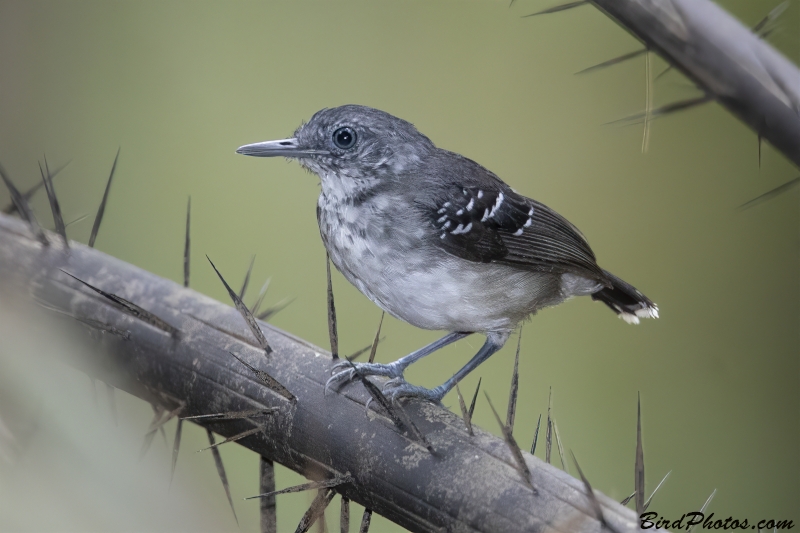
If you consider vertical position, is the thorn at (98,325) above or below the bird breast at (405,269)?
below

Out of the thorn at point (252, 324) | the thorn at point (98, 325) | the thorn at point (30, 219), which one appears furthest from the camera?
the thorn at point (30, 219)

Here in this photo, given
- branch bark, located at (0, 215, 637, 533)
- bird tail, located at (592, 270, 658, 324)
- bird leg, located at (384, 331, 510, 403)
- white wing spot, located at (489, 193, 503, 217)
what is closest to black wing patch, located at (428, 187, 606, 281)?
white wing spot, located at (489, 193, 503, 217)

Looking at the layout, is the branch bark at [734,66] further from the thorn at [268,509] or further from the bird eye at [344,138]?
the thorn at [268,509]

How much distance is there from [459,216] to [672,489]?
2.16 meters

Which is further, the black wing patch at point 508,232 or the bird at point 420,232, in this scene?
the black wing patch at point 508,232

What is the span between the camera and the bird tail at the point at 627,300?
2574mm

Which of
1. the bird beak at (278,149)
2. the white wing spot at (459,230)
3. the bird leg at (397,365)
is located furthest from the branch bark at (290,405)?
the white wing spot at (459,230)

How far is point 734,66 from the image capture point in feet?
2.98

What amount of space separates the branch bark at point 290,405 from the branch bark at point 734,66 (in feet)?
2.53

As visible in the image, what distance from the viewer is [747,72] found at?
2.98ft

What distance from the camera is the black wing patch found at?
2191 mm

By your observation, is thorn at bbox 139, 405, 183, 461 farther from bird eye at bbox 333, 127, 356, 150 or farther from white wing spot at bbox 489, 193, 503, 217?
white wing spot at bbox 489, 193, 503, 217

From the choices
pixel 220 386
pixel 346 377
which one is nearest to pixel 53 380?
pixel 220 386

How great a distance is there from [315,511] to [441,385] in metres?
0.83
